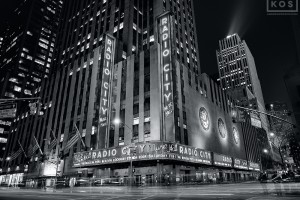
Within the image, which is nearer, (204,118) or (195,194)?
(195,194)

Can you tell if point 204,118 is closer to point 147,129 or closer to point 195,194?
point 147,129

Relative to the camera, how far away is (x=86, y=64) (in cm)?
6506

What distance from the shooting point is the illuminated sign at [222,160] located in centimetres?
4884

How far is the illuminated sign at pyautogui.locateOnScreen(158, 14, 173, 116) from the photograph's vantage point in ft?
135

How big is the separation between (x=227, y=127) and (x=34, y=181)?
53.0 metres

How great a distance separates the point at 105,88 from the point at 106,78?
256 centimetres

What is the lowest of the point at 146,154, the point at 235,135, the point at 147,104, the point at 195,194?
the point at 195,194

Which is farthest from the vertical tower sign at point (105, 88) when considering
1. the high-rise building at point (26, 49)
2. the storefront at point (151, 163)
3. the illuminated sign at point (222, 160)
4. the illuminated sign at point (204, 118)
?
the high-rise building at point (26, 49)

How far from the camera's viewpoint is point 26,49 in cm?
14038

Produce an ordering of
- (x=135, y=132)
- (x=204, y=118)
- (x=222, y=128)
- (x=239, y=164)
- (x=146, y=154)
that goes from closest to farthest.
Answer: (x=146, y=154) → (x=135, y=132) → (x=204, y=118) → (x=239, y=164) → (x=222, y=128)

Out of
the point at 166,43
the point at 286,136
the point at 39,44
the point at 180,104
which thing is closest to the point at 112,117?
the point at 180,104

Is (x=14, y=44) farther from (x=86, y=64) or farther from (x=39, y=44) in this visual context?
(x=86, y=64)

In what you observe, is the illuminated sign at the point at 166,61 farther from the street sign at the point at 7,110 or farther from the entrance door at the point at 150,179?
the street sign at the point at 7,110

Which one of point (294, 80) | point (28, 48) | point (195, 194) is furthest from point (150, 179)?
point (28, 48)
